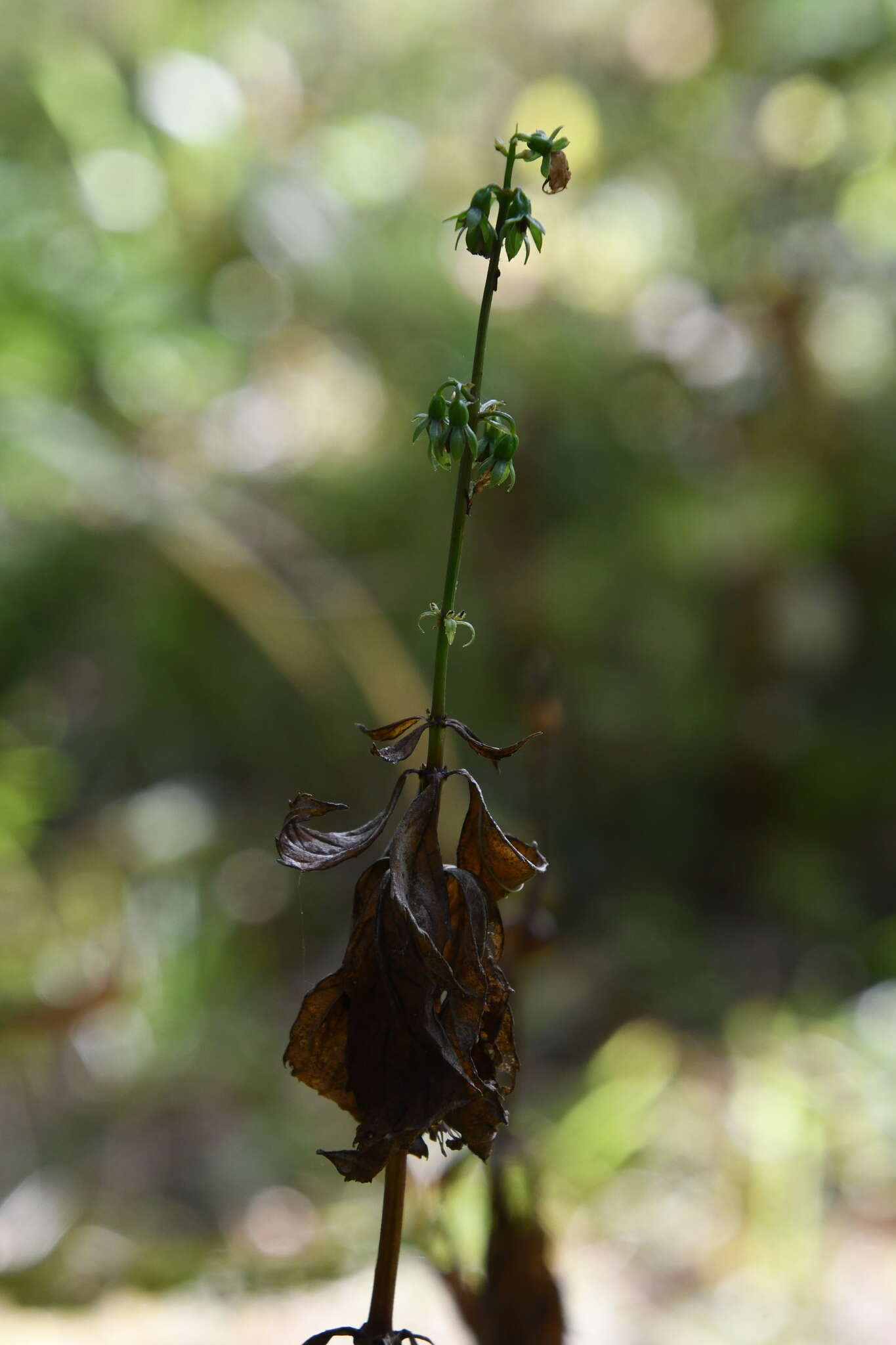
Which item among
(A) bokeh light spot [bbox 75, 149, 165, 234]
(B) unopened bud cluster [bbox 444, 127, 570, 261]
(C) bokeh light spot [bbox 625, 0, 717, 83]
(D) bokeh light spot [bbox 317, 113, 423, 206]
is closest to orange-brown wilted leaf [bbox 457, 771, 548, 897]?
(B) unopened bud cluster [bbox 444, 127, 570, 261]

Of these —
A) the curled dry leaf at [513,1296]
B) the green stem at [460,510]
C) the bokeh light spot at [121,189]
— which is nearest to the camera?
Answer: the green stem at [460,510]

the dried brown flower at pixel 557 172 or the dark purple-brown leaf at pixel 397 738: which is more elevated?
the dried brown flower at pixel 557 172

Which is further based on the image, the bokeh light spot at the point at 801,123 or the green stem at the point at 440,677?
the bokeh light spot at the point at 801,123

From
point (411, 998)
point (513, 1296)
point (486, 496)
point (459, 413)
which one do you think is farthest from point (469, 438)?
point (486, 496)

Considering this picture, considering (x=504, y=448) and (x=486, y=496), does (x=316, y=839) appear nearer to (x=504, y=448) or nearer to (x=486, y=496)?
(x=504, y=448)

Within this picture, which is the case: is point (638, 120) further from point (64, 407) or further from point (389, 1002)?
point (389, 1002)

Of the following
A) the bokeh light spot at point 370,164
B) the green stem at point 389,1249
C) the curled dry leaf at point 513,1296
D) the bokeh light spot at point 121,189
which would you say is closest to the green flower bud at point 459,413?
the green stem at point 389,1249

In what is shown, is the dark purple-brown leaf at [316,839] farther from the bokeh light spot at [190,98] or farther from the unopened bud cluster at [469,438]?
the bokeh light spot at [190,98]

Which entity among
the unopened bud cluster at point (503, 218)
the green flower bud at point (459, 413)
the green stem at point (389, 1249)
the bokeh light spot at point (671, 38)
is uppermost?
the bokeh light spot at point (671, 38)
